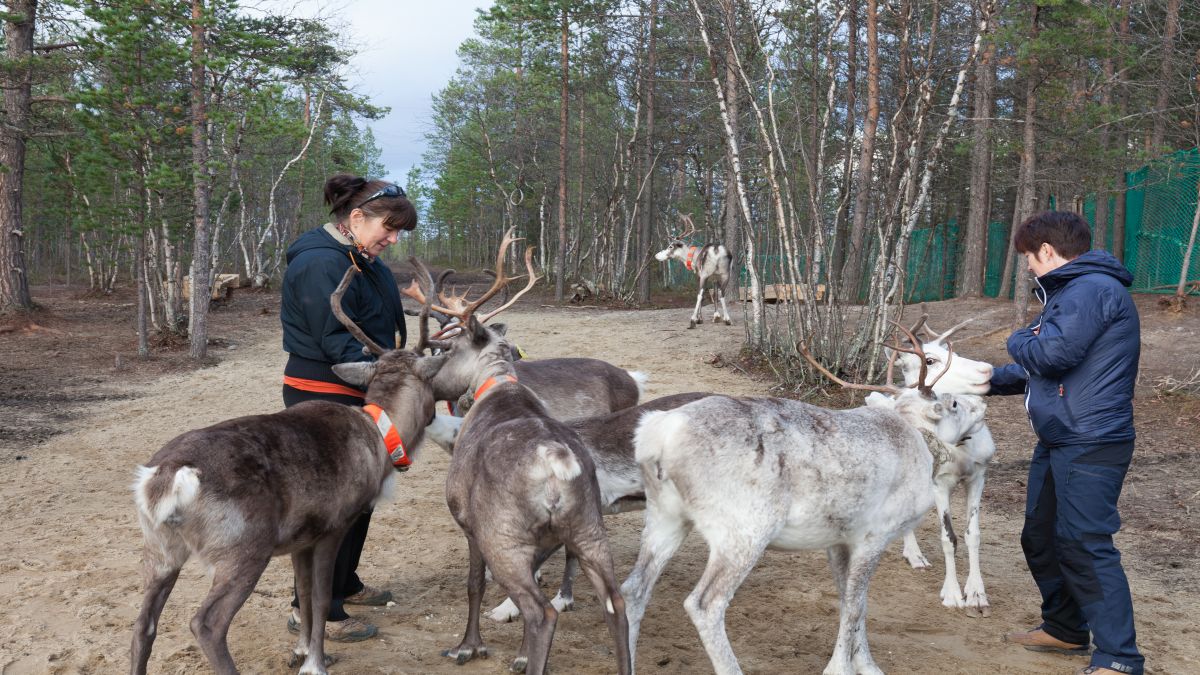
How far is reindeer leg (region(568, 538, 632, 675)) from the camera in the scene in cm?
379

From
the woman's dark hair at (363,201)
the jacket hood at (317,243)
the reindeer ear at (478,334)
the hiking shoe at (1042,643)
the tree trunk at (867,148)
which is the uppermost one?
the tree trunk at (867,148)

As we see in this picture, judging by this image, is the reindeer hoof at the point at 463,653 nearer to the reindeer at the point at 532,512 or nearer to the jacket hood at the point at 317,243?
the reindeer at the point at 532,512

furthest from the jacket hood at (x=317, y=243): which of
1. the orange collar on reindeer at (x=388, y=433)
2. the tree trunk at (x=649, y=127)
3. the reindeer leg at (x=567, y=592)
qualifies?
the tree trunk at (x=649, y=127)

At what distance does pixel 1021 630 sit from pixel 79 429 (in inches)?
361

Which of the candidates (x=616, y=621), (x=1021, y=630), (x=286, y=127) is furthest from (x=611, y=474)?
(x=286, y=127)

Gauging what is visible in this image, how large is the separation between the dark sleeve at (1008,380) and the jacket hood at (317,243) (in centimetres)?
373

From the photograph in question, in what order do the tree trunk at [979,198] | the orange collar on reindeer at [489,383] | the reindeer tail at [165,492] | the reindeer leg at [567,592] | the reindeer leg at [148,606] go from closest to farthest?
1. the reindeer tail at [165,492]
2. the reindeer leg at [148,606]
3. the orange collar on reindeer at [489,383]
4. the reindeer leg at [567,592]
5. the tree trunk at [979,198]

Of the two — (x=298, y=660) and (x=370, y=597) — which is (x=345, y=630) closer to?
(x=298, y=660)

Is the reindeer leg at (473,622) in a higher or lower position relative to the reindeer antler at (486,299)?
lower

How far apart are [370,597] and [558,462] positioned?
6.74 feet

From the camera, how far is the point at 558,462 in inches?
147

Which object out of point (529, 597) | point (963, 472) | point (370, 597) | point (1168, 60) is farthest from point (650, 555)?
point (1168, 60)

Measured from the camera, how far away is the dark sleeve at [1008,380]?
5.09 metres

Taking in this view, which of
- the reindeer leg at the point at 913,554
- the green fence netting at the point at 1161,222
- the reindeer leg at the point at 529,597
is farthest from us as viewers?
the green fence netting at the point at 1161,222
